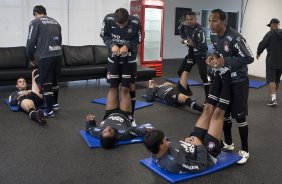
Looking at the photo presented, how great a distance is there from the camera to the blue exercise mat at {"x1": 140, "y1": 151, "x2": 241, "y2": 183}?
2729 millimetres

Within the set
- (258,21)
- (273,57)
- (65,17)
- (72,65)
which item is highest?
(258,21)

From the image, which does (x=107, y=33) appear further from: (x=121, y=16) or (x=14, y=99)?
(x=14, y=99)

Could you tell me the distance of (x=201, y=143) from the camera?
9.77 ft

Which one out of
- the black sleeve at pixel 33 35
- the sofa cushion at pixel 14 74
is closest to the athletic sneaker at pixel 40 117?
the black sleeve at pixel 33 35

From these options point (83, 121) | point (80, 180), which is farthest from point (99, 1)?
point (80, 180)

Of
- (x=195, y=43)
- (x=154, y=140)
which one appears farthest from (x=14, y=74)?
(x=154, y=140)

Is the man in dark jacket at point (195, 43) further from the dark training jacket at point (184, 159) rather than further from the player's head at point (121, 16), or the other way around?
the dark training jacket at point (184, 159)

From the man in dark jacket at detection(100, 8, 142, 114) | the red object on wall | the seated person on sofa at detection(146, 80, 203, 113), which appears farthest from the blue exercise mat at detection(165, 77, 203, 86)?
the man in dark jacket at detection(100, 8, 142, 114)

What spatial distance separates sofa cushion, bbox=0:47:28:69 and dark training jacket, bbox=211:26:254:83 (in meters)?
4.27

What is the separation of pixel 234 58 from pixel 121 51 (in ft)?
4.45

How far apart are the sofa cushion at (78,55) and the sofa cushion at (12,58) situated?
2.81ft

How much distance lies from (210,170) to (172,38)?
28.5 feet

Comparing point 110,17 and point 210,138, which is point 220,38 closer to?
point 210,138

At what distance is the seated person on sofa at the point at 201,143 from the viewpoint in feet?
9.02
